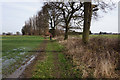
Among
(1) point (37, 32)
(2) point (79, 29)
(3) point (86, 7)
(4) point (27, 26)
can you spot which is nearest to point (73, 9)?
(2) point (79, 29)

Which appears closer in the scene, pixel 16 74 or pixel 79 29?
pixel 16 74

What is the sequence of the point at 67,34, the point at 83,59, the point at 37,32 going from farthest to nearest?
the point at 37,32
the point at 67,34
the point at 83,59

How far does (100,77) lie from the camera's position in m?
4.07

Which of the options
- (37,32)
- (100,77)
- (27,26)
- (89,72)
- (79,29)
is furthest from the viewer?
(27,26)

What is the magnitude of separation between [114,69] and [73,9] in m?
16.7

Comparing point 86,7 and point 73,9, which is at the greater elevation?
point 73,9

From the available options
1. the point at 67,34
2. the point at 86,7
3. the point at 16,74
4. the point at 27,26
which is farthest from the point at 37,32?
the point at 16,74

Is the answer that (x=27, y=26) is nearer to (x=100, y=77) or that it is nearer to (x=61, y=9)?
(x=61, y=9)

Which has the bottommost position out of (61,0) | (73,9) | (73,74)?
(73,74)

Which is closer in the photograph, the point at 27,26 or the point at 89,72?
the point at 89,72

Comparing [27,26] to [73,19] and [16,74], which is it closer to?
[73,19]

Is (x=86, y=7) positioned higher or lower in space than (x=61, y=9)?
lower

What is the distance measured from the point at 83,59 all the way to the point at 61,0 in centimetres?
1525

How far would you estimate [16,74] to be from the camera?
459 centimetres
